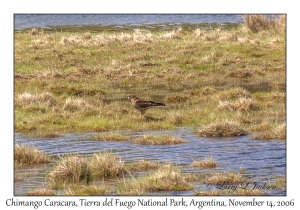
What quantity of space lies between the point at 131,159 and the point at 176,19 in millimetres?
37585

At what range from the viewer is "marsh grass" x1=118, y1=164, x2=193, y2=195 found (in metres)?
11.4

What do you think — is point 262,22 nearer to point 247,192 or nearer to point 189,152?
point 189,152

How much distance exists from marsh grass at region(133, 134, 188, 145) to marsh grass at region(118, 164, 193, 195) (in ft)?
12.5

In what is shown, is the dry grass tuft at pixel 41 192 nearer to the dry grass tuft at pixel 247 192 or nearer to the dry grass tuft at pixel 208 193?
the dry grass tuft at pixel 208 193

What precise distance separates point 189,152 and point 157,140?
128cm

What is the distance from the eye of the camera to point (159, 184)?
38.0 feet

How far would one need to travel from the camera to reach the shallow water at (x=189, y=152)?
12.8 m

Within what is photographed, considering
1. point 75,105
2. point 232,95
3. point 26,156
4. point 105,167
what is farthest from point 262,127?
point 26,156

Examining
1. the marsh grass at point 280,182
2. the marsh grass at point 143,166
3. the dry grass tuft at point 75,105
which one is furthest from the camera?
the dry grass tuft at point 75,105

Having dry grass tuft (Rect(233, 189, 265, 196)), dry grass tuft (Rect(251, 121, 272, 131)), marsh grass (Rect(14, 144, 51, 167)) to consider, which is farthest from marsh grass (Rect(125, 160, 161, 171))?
dry grass tuft (Rect(251, 121, 272, 131))

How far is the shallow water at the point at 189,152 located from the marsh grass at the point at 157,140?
190 millimetres

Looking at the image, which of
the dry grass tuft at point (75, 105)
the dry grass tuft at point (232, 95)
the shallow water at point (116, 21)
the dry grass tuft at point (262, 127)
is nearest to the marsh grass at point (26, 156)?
the dry grass tuft at point (75, 105)

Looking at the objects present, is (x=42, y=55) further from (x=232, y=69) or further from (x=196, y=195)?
(x=196, y=195)

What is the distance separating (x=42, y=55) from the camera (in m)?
31.7
